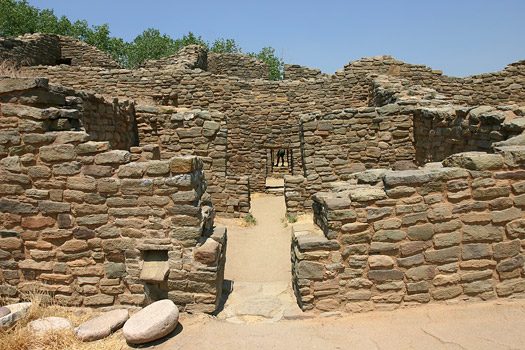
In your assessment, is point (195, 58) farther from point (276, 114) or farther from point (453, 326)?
point (453, 326)

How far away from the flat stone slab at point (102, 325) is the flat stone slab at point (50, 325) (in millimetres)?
141

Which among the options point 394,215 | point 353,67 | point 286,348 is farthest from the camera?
point 353,67

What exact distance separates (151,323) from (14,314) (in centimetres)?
161

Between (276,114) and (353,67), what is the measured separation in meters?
3.95

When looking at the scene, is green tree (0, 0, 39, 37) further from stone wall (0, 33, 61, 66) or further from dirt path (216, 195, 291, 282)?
dirt path (216, 195, 291, 282)

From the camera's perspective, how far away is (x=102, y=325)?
4418mm

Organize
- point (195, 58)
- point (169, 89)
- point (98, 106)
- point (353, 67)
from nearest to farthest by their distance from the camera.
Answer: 1. point (98, 106)
2. point (169, 89)
3. point (353, 67)
4. point (195, 58)

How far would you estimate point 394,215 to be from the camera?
15.4 feet

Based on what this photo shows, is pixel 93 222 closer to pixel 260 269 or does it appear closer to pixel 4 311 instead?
pixel 4 311

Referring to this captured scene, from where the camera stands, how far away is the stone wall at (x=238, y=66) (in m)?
23.5

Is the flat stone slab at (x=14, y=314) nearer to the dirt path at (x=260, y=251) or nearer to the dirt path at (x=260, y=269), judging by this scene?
the dirt path at (x=260, y=269)

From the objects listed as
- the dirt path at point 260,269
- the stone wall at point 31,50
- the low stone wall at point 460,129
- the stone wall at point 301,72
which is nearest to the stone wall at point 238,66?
the stone wall at point 301,72

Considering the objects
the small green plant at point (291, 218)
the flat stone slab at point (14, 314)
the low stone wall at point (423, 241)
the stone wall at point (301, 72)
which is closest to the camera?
the flat stone slab at point (14, 314)

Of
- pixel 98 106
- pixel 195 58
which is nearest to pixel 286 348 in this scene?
pixel 98 106
